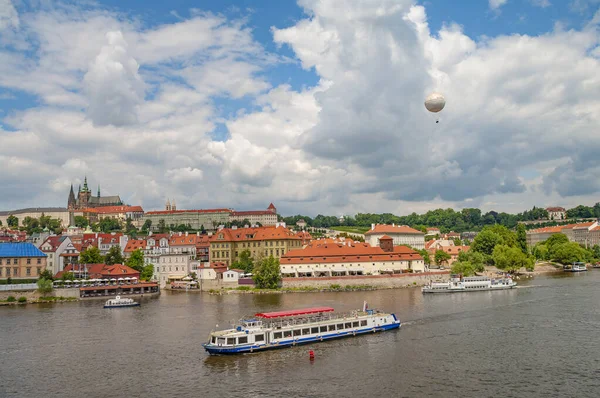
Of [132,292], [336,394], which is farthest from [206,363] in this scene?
[132,292]

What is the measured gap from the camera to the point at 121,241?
11419 centimetres

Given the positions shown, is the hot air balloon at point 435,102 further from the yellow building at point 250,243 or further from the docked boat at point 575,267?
the docked boat at point 575,267

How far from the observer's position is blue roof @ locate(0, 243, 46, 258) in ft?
248

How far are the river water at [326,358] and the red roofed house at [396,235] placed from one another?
247 feet

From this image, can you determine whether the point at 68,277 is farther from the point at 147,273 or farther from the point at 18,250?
the point at 147,273

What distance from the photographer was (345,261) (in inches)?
3201

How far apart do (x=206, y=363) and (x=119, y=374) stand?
5.17 meters

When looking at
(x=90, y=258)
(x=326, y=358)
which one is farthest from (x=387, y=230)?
(x=326, y=358)

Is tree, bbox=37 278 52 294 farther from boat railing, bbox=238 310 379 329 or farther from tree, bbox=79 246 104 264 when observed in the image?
boat railing, bbox=238 310 379 329

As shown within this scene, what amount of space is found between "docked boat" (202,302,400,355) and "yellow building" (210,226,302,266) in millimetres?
50900

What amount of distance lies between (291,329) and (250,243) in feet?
191

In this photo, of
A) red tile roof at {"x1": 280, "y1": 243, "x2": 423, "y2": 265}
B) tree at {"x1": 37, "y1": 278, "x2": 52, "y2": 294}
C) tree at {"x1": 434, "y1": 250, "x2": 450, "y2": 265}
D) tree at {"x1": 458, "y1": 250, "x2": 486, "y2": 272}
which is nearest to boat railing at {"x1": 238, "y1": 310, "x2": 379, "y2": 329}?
red tile roof at {"x1": 280, "y1": 243, "x2": 423, "y2": 265}

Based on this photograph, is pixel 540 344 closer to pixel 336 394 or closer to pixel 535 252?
pixel 336 394

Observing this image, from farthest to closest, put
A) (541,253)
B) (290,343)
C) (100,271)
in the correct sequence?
1. (541,253)
2. (100,271)
3. (290,343)
